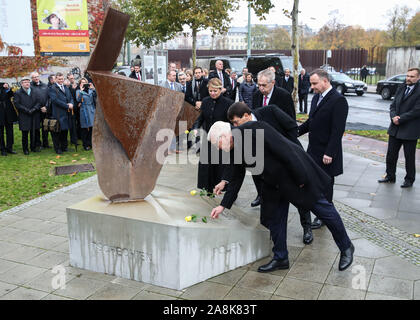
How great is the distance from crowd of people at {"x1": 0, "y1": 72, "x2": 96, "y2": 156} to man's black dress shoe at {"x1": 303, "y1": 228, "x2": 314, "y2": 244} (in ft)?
25.6

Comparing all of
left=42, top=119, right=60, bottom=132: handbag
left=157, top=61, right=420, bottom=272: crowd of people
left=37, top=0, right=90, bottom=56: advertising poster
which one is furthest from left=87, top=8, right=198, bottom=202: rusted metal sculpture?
left=37, top=0, right=90, bottom=56: advertising poster

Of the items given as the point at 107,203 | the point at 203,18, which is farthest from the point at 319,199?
the point at 203,18

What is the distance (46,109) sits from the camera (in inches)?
436

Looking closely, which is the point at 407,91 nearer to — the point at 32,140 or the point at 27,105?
the point at 27,105

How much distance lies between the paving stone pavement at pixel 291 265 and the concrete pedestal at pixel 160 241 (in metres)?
0.12

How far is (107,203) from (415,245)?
3.87 m

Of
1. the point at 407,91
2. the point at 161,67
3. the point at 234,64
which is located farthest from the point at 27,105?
the point at 234,64

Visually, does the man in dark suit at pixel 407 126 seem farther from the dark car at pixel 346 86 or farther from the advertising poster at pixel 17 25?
the dark car at pixel 346 86

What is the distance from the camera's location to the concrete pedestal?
407 centimetres

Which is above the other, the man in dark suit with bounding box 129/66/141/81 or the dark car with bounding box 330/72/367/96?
the man in dark suit with bounding box 129/66/141/81

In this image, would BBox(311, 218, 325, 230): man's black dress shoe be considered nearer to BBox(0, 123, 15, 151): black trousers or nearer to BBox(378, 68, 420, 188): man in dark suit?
BBox(378, 68, 420, 188): man in dark suit

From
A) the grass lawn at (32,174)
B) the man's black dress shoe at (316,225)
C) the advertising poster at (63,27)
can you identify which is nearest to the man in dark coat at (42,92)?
the grass lawn at (32,174)

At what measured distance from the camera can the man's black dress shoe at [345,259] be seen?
174 inches

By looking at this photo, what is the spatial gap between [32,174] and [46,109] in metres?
2.67
